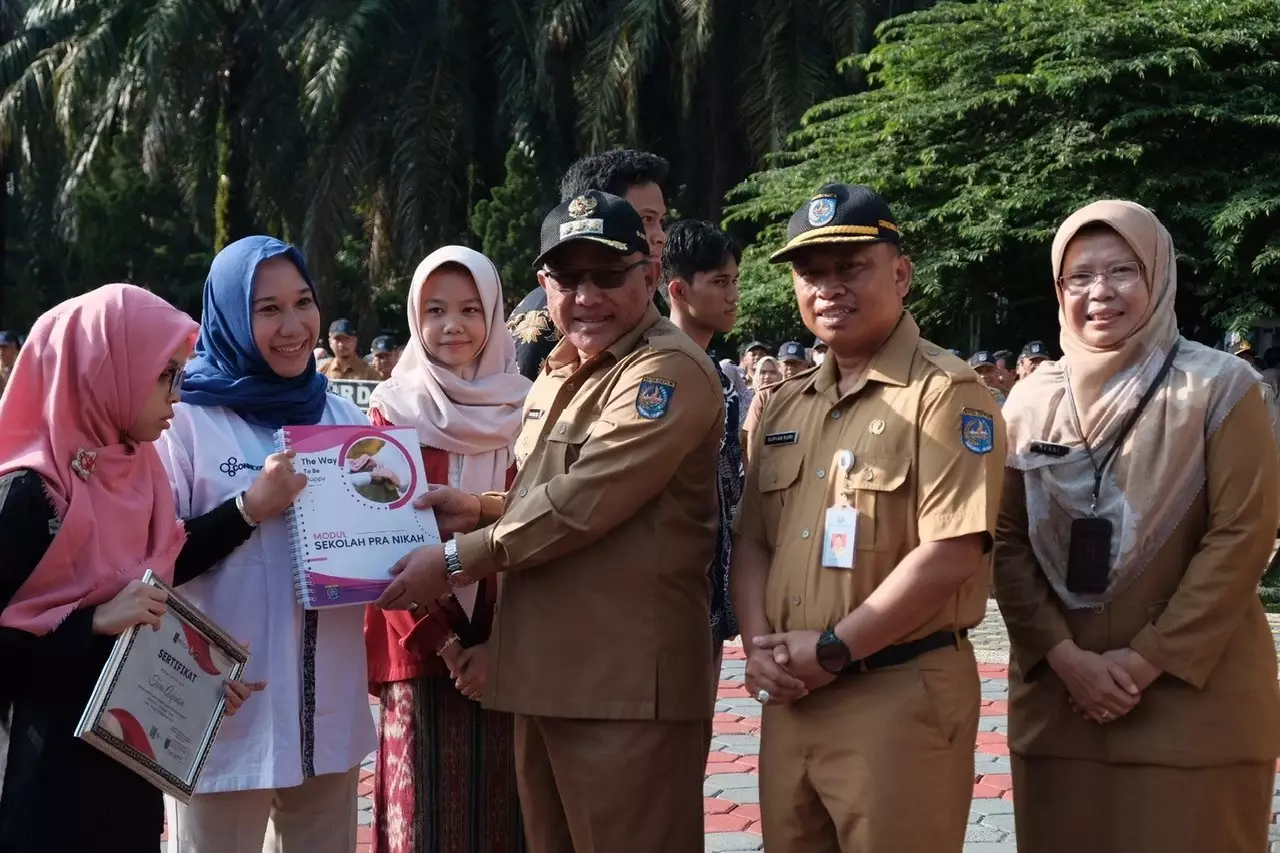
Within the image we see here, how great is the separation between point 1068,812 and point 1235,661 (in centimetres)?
53

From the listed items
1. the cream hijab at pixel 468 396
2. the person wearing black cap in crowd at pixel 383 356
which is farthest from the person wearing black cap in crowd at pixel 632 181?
the person wearing black cap in crowd at pixel 383 356

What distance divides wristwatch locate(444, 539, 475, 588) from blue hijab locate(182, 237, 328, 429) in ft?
1.85

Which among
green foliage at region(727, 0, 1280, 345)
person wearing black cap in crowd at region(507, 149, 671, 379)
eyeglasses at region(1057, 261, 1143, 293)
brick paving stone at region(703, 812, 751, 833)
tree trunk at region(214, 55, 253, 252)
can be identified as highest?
tree trunk at region(214, 55, 253, 252)

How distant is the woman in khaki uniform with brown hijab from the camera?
2.99 meters

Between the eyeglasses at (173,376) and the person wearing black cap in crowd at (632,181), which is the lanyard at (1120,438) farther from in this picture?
the eyeglasses at (173,376)

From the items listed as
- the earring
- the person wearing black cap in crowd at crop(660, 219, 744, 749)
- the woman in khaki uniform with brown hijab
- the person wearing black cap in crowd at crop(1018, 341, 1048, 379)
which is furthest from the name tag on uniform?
the person wearing black cap in crowd at crop(1018, 341, 1048, 379)

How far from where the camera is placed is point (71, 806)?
2689mm

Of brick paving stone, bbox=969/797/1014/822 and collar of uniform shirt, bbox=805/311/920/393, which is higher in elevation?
collar of uniform shirt, bbox=805/311/920/393

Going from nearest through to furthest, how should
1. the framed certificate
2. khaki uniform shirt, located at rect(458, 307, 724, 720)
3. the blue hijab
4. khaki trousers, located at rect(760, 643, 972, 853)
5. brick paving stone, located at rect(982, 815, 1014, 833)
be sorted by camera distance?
the framed certificate < khaki trousers, located at rect(760, 643, 972, 853) < khaki uniform shirt, located at rect(458, 307, 724, 720) < the blue hijab < brick paving stone, located at rect(982, 815, 1014, 833)

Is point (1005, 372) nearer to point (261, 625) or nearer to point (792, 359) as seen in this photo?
point (792, 359)

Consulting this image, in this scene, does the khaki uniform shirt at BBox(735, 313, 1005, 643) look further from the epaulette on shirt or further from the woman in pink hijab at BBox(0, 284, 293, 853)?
the woman in pink hijab at BBox(0, 284, 293, 853)

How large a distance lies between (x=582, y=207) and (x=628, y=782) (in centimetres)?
136

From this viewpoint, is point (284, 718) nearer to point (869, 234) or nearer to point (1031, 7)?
point (869, 234)

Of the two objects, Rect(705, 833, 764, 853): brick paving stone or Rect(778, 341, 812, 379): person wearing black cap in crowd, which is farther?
Rect(778, 341, 812, 379): person wearing black cap in crowd
